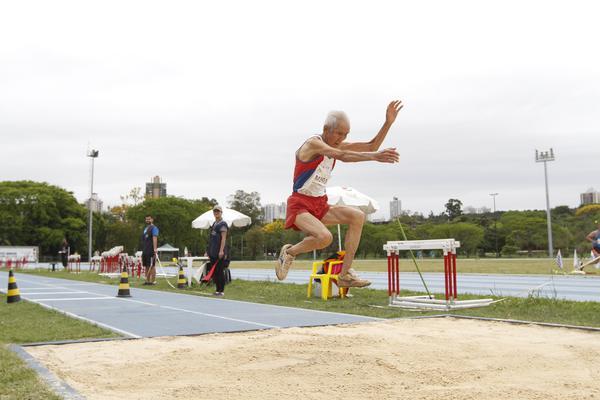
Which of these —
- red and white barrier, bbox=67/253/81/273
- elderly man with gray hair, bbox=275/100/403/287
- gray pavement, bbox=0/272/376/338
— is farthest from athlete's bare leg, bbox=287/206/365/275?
red and white barrier, bbox=67/253/81/273

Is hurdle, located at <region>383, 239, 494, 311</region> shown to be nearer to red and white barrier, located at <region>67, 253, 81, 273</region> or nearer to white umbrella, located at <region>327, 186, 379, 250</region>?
white umbrella, located at <region>327, 186, 379, 250</region>

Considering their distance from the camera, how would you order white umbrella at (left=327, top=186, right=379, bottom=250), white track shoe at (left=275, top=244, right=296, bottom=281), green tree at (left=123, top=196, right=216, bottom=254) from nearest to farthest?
1. white track shoe at (left=275, top=244, right=296, bottom=281)
2. white umbrella at (left=327, top=186, right=379, bottom=250)
3. green tree at (left=123, top=196, right=216, bottom=254)

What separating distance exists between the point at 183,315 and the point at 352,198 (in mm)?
4541

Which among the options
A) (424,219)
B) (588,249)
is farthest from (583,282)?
(424,219)

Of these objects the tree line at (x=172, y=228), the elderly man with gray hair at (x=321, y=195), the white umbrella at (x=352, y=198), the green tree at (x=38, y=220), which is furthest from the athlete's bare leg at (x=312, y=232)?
the green tree at (x=38, y=220)

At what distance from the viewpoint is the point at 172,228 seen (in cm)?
6462

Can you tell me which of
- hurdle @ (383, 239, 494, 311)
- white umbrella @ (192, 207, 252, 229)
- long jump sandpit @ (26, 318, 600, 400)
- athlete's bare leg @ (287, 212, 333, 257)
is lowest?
long jump sandpit @ (26, 318, 600, 400)

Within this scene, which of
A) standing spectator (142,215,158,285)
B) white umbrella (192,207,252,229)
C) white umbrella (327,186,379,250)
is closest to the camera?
white umbrella (327,186,379,250)

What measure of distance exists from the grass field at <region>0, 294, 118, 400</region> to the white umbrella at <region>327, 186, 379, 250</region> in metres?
5.28

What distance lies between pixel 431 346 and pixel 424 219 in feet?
275

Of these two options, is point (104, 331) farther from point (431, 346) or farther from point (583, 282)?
point (583, 282)

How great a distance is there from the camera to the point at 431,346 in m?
5.16

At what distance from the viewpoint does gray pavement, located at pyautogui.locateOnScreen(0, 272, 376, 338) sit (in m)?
6.80

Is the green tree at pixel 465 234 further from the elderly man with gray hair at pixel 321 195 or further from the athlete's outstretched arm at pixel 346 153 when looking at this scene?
the athlete's outstretched arm at pixel 346 153
